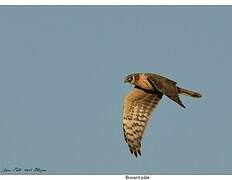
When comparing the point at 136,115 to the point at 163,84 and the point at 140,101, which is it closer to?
the point at 140,101

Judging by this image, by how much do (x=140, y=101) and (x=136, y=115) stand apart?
291 mm

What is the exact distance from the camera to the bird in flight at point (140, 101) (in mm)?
15688

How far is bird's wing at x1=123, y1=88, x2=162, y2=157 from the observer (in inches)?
645

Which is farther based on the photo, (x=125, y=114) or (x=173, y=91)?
(x=125, y=114)

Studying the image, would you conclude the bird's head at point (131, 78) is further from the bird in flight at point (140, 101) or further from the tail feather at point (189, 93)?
the tail feather at point (189, 93)

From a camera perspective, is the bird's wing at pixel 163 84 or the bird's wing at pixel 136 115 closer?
the bird's wing at pixel 163 84

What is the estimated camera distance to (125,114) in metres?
16.7
